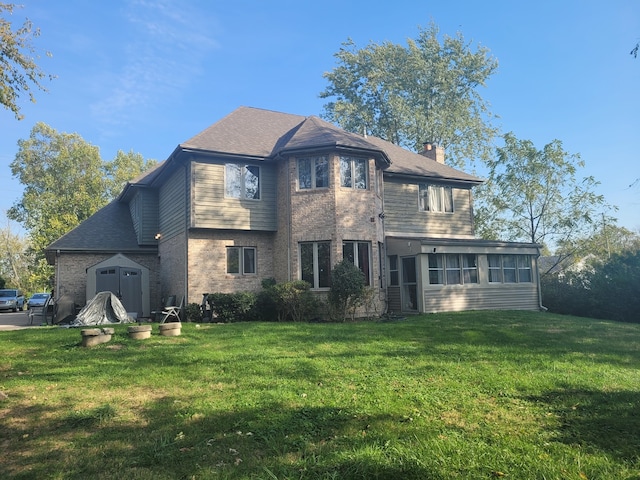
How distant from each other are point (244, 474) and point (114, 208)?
2347cm

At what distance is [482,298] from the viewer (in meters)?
19.0

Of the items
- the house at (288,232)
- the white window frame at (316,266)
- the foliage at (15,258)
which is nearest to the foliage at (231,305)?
the house at (288,232)

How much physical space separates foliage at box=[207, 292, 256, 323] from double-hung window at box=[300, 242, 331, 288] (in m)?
2.17

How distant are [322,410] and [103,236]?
19.0m

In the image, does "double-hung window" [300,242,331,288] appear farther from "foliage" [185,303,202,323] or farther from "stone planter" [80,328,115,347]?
"stone planter" [80,328,115,347]

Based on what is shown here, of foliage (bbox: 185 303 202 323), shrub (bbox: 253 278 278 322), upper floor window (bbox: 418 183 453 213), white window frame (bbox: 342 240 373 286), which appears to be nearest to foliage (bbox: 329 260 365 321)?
white window frame (bbox: 342 240 373 286)

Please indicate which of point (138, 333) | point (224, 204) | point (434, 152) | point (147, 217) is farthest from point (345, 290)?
point (434, 152)

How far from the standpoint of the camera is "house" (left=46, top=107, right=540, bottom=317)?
53.7 feet

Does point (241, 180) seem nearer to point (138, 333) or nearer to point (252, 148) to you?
point (252, 148)

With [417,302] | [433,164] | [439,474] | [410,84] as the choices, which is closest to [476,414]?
[439,474]

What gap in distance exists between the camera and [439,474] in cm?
351

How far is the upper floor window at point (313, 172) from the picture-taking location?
16516 mm

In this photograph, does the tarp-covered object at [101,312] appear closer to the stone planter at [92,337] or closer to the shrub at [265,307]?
the shrub at [265,307]

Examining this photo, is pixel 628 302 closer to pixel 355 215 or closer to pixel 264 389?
pixel 355 215
